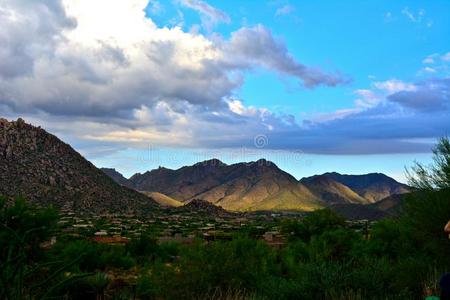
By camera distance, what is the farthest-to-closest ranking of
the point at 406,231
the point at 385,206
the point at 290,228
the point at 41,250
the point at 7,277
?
the point at 385,206, the point at 290,228, the point at 41,250, the point at 406,231, the point at 7,277

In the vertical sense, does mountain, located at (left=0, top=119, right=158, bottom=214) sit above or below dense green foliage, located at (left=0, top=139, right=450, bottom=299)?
above

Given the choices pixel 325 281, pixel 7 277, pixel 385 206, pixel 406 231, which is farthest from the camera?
pixel 385 206

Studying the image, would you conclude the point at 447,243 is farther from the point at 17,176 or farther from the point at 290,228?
the point at 17,176

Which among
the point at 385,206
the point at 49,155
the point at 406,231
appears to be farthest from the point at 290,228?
the point at 385,206

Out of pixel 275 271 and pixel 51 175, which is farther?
pixel 51 175

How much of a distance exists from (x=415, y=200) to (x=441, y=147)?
2.12 m

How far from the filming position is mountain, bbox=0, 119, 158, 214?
9375 centimetres

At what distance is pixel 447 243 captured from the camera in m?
16.5

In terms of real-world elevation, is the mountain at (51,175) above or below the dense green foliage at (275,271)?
above

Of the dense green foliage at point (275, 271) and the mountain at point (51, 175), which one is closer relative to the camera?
the dense green foliage at point (275, 271)

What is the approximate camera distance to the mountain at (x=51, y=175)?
308ft

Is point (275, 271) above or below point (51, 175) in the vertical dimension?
below

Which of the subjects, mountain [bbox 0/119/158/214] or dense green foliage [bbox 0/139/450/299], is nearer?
dense green foliage [bbox 0/139/450/299]

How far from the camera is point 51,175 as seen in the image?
99438 millimetres
